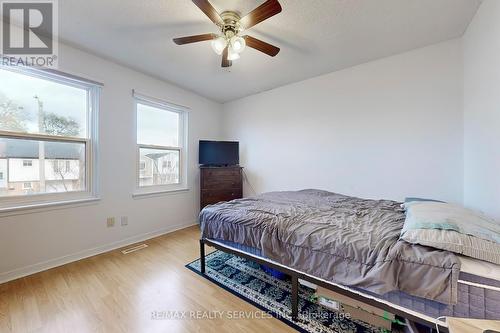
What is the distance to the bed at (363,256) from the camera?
3.21ft

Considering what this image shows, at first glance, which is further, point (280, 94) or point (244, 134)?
point (244, 134)

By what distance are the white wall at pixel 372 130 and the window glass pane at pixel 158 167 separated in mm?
1553

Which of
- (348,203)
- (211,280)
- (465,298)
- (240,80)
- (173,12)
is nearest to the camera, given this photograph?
(465,298)

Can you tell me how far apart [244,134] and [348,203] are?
2500 mm

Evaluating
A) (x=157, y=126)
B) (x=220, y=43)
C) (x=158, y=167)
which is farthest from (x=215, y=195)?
(x=220, y=43)

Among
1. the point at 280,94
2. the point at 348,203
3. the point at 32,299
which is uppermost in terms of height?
the point at 280,94

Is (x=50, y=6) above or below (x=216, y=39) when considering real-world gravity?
above

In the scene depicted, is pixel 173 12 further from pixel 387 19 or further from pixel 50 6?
pixel 387 19

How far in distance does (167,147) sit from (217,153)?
0.89m

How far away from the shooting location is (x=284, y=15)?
1.89 m

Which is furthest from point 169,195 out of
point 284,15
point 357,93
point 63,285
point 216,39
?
point 357,93

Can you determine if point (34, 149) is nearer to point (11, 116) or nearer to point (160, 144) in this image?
point (11, 116)

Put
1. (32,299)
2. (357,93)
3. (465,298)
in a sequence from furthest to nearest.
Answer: (357,93), (32,299), (465,298)

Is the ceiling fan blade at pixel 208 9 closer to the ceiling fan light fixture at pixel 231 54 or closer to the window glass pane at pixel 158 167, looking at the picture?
the ceiling fan light fixture at pixel 231 54
